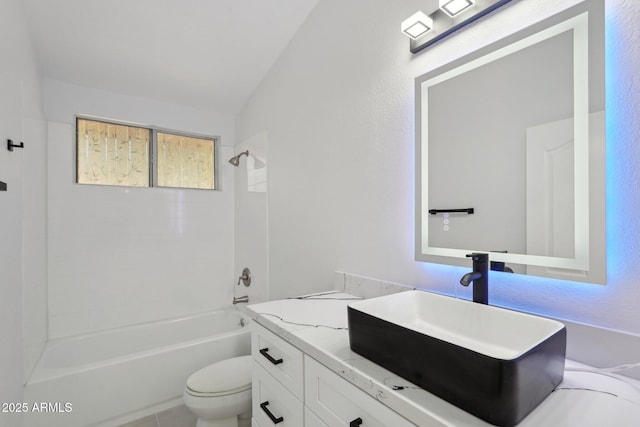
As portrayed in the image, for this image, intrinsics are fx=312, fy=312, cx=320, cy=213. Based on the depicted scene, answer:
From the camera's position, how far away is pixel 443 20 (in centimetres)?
122

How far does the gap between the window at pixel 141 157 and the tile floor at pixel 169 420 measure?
183 centimetres

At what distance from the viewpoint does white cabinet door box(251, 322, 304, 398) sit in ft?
3.39

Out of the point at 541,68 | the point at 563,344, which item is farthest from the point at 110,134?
the point at 563,344

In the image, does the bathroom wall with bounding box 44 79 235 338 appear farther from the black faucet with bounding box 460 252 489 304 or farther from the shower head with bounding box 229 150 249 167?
the black faucet with bounding box 460 252 489 304

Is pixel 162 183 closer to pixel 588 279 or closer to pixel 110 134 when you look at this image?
pixel 110 134

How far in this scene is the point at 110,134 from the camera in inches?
107

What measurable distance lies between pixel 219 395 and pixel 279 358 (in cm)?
86

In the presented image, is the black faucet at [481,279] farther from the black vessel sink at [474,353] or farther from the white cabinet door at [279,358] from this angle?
the white cabinet door at [279,358]

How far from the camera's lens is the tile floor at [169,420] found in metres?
2.06

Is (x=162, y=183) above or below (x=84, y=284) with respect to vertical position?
above

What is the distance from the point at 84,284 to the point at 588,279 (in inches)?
122

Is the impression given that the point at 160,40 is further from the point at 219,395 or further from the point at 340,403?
the point at 340,403

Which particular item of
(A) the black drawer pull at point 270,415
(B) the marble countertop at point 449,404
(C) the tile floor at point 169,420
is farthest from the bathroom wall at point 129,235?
(B) the marble countertop at point 449,404

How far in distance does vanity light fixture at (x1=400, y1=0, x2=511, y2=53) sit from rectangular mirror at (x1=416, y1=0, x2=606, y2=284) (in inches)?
5.0
